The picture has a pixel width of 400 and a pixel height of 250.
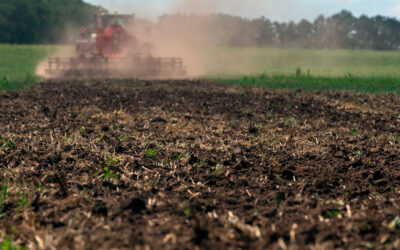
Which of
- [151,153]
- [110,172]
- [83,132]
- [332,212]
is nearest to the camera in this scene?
[332,212]

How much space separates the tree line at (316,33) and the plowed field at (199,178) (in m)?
49.0

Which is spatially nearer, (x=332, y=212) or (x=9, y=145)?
(x=332, y=212)

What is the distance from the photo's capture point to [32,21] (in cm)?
6550

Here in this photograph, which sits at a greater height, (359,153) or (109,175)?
(359,153)

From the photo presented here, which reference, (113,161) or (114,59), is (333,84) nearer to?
(114,59)

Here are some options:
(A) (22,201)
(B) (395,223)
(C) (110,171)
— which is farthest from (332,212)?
(A) (22,201)

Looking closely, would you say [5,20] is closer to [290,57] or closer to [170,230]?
[290,57]

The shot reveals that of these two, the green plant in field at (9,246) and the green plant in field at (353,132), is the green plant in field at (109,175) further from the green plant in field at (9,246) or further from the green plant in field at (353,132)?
the green plant in field at (353,132)

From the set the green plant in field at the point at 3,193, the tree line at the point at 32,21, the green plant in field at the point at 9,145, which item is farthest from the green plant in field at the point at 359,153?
the tree line at the point at 32,21

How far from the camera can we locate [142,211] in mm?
4172

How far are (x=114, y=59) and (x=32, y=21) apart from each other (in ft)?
148

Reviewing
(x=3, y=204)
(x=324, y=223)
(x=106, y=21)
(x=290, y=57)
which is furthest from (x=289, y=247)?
(x=290, y=57)

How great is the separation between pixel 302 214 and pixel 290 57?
48567 millimetres

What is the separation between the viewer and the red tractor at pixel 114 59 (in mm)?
24266
